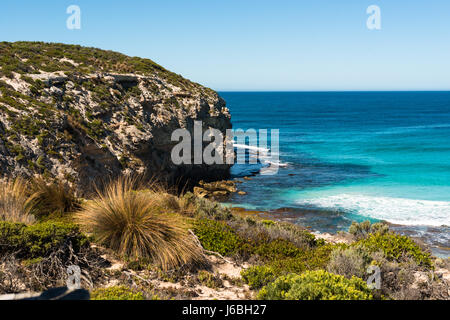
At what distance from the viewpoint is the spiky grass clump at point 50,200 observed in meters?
8.13

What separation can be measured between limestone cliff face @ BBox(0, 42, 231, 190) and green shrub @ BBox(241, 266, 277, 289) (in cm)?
1110

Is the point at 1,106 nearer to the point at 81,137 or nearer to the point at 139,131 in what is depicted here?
the point at 81,137

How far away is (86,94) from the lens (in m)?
22.2

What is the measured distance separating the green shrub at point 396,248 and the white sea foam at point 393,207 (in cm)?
1086

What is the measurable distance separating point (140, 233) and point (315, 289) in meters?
3.44

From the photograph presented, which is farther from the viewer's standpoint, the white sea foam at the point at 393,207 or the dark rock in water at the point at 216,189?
the dark rock in water at the point at 216,189

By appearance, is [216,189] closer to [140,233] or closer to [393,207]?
[393,207]

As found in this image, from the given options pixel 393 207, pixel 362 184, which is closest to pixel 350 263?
pixel 393 207

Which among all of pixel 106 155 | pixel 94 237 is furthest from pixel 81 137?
pixel 94 237

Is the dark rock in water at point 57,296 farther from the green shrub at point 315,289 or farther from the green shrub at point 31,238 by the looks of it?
the green shrub at point 315,289

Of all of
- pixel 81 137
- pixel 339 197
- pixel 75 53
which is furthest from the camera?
pixel 75 53

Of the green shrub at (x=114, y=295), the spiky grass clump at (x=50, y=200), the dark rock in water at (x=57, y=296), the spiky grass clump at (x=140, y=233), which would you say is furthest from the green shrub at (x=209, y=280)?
the spiky grass clump at (x=50, y=200)

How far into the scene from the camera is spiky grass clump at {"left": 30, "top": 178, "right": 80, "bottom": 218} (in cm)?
813

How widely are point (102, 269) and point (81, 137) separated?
1437 centimetres
